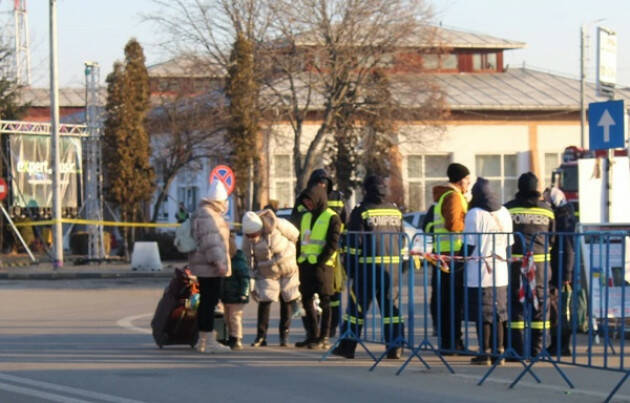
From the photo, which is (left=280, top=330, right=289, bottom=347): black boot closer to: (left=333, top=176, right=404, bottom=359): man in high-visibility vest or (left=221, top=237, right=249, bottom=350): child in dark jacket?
(left=221, top=237, right=249, bottom=350): child in dark jacket

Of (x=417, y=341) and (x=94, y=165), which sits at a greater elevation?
(x=94, y=165)

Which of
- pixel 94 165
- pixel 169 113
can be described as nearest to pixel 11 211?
pixel 94 165

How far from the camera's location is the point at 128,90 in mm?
35062

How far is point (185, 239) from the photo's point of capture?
12.4m

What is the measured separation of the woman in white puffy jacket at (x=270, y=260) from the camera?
12922mm

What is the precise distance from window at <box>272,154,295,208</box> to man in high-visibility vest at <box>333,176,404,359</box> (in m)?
35.7

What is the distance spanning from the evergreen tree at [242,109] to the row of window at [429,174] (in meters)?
13.1

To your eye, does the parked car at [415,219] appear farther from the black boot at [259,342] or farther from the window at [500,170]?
the window at [500,170]

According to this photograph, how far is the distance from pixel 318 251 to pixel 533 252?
8.86ft

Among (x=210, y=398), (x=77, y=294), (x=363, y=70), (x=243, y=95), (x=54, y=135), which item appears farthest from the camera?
(x=363, y=70)

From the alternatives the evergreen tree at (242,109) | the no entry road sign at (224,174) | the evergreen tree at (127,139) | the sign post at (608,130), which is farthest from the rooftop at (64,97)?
the sign post at (608,130)

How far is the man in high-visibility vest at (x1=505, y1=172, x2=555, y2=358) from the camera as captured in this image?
427 inches

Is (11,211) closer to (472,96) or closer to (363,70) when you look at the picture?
(363,70)

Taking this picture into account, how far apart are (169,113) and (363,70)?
22.8 feet
